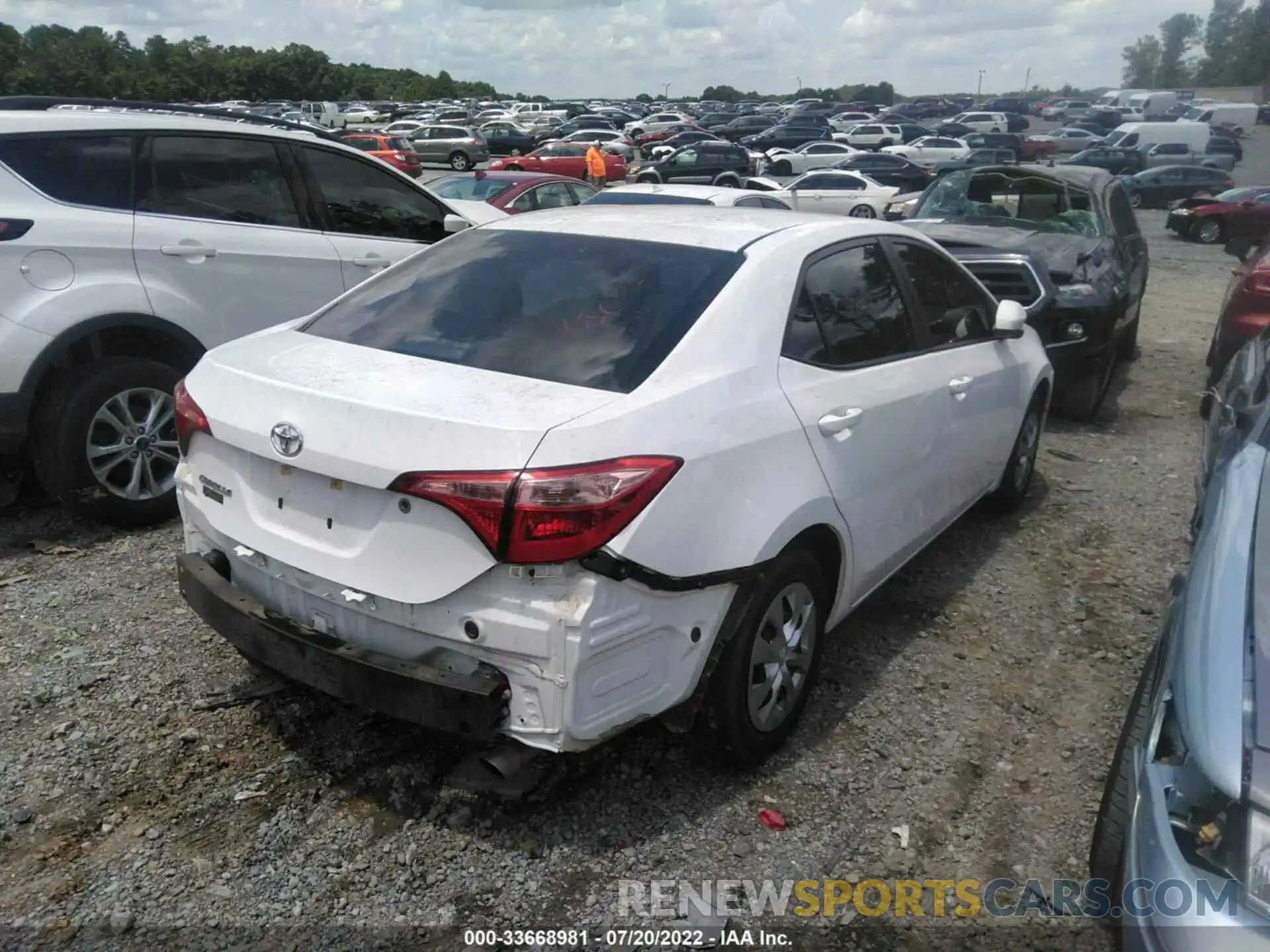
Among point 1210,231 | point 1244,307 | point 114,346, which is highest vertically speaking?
point 114,346

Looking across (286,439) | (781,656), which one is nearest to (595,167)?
(781,656)

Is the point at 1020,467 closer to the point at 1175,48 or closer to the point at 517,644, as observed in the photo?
the point at 517,644

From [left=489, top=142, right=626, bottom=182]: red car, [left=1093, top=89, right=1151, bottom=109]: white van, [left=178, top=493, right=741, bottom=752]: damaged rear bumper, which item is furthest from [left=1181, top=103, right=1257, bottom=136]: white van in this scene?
[left=178, top=493, right=741, bottom=752]: damaged rear bumper

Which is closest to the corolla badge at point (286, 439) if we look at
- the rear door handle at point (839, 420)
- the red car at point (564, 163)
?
the rear door handle at point (839, 420)

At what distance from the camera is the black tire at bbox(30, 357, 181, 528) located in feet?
14.8

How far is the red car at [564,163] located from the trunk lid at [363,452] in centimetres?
2514

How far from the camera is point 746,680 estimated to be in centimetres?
296

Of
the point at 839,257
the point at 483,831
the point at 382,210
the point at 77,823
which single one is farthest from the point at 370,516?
the point at 382,210

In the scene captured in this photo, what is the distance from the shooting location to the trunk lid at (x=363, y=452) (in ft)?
8.13

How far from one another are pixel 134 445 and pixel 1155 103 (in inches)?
3087

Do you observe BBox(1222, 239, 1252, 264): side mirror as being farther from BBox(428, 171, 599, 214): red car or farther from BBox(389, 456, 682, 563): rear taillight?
BBox(428, 171, 599, 214): red car

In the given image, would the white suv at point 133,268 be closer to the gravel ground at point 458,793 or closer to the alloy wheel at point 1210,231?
the gravel ground at point 458,793

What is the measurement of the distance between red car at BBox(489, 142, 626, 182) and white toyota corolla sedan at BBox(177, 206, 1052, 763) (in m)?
24.5

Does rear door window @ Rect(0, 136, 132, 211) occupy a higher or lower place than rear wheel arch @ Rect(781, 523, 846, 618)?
higher
